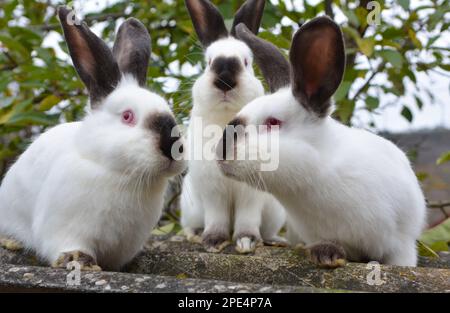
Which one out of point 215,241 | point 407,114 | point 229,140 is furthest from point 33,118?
point 407,114

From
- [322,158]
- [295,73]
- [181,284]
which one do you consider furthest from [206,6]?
[181,284]

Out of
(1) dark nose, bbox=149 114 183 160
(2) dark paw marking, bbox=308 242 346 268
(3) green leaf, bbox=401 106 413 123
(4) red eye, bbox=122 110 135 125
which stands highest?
(3) green leaf, bbox=401 106 413 123

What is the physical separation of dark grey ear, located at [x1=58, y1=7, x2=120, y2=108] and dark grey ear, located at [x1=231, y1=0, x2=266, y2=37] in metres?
1.22

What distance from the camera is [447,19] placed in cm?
471

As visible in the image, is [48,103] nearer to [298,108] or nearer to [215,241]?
[215,241]

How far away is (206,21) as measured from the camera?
159 inches

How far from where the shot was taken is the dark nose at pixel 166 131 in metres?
2.81

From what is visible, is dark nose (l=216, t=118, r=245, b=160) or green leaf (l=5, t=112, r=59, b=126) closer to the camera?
dark nose (l=216, t=118, r=245, b=160)

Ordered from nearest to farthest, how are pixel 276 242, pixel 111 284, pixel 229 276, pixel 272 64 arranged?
pixel 111 284 → pixel 229 276 → pixel 272 64 → pixel 276 242

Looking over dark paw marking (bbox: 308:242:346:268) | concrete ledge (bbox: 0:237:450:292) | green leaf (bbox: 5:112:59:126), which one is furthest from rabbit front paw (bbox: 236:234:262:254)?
green leaf (bbox: 5:112:59:126)

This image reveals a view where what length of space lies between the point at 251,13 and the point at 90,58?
1.34 metres

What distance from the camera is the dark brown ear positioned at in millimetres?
2850

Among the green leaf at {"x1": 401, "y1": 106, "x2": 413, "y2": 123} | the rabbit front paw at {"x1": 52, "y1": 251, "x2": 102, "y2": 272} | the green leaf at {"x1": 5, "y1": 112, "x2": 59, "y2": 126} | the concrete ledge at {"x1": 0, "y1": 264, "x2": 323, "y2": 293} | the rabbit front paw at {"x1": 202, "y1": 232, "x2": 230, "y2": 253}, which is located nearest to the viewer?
the concrete ledge at {"x1": 0, "y1": 264, "x2": 323, "y2": 293}

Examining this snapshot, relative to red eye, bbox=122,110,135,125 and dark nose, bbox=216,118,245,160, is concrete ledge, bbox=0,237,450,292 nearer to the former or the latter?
dark nose, bbox=216,118,245,160
